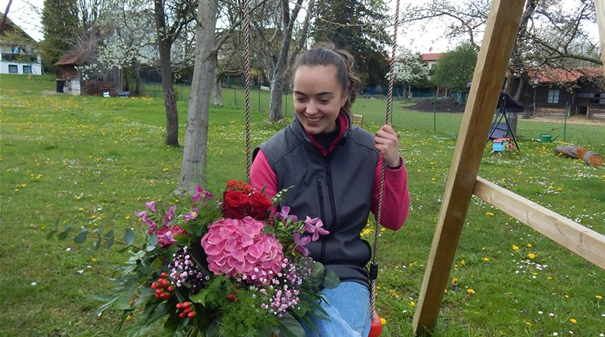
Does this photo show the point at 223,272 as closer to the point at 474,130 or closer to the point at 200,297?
the point at 200,297

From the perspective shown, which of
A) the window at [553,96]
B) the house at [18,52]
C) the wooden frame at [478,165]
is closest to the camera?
the wooden frame at [478,165]

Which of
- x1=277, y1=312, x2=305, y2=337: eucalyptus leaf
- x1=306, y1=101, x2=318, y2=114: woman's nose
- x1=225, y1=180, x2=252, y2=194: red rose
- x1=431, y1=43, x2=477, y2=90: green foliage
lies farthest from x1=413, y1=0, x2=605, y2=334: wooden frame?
x1=431, y1=43, x2=477, y2=90: green foliage

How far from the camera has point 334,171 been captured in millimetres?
2422

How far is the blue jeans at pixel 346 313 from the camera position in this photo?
1996 millimetres

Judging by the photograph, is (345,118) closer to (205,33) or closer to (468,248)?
(468,248)

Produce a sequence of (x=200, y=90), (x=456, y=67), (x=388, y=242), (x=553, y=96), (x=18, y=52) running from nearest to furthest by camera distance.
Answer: (x=388, y=242) → (x=200, y=90) → (x=553, y=96) → (x=456, y=67) → (x=18, y=52)

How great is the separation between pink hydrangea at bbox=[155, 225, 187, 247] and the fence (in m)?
16.2

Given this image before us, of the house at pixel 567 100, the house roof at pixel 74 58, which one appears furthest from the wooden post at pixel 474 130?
the house at pixel 567 100

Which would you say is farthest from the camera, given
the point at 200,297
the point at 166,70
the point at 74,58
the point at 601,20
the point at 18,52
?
the point at 18,52

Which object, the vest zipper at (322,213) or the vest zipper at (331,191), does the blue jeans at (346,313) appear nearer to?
the vest zipper at (322,213)

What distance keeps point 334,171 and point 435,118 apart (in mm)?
26202

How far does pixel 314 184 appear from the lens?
2379 mm

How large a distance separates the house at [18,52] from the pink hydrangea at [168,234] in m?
20.4

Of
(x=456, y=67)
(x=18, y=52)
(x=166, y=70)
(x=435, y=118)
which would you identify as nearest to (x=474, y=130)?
(x=166, y=70)
